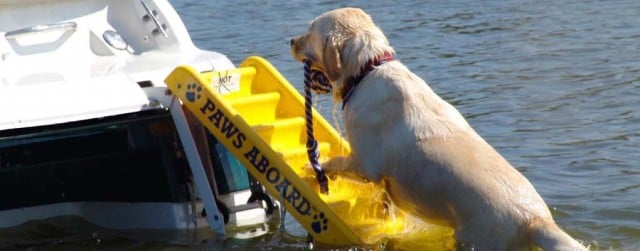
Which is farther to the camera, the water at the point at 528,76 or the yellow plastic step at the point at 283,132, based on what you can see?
the water at the point at 528,76

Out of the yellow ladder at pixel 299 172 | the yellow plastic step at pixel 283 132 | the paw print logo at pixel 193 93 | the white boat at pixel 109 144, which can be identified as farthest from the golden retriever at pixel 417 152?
the white boat at pixel 109 144

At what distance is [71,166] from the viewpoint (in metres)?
7.21

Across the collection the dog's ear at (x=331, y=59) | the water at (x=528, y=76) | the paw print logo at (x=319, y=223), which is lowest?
the water at (x=528, y=76)

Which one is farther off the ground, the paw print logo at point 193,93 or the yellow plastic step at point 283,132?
the paw print logo at point 193,93

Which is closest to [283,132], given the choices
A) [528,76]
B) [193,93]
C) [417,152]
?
[193,93]

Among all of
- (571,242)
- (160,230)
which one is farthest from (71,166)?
(571,242)

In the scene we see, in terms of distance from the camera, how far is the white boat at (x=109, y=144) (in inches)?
267

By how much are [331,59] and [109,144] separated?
1552 mm

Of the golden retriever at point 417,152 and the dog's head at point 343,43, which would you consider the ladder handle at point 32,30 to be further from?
the dog's head at point 343,43

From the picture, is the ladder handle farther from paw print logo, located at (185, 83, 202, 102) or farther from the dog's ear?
the dog's ear

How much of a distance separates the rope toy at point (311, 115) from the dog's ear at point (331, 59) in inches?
5.5

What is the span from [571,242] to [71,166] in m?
3.04

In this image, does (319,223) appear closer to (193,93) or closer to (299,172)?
(299,172)

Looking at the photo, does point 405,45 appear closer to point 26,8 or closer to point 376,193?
point 26,8
